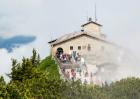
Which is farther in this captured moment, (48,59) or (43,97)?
(48,59)

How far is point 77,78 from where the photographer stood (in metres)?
123

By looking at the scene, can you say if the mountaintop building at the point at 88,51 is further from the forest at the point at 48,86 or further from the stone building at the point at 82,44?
the forest at the point at 48,86

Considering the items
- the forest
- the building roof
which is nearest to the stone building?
the building roof

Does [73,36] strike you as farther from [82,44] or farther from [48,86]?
[48,86]

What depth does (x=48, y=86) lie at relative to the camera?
9300cm

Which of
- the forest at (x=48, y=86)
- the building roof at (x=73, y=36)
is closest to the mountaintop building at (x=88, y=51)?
the building roof at (x=73, y=36)

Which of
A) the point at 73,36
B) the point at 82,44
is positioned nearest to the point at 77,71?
the point at 82,44

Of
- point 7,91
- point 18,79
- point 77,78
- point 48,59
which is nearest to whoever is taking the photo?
point 7,91

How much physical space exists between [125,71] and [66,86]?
38.6m

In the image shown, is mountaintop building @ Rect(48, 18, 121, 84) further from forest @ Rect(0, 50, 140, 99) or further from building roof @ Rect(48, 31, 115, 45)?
forest @ Rect(0, 50, 140, 99)

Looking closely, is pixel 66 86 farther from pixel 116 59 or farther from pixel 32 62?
pixel 116 59

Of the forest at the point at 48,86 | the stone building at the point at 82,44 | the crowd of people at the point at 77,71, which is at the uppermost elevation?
the stone building at the point at 82,44

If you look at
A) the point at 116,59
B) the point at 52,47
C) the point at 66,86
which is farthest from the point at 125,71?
the point at 66,86

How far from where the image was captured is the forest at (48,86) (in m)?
73.7
